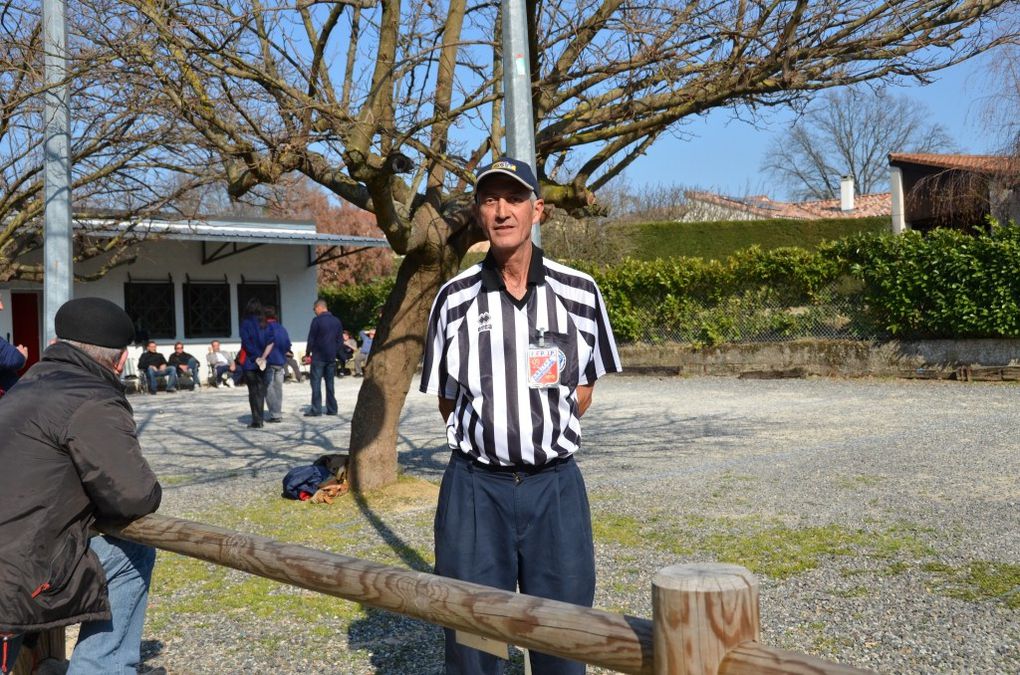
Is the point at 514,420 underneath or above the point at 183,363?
underneath

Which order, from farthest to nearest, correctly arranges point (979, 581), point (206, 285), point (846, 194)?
point (846, 194)
point (206, 285)
point (979, 581)

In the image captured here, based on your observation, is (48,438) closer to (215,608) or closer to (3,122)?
(215,608)

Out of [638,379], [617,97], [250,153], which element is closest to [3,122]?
[250,153]

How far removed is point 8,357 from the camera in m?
8.18

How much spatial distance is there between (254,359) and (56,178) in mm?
7234

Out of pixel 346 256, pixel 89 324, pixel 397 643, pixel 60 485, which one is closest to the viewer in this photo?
pixel 60 485

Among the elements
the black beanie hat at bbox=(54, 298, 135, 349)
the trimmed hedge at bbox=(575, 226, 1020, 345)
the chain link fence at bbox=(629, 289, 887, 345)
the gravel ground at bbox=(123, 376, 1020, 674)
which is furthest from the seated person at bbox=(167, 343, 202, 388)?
the black beanie hat at bbox=(54, 298, 135, 349)

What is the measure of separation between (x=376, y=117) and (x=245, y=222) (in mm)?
20168

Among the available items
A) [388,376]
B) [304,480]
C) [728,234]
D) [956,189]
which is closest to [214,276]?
[728,234]

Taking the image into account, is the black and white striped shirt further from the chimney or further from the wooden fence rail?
the chimney

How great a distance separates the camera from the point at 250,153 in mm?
7074

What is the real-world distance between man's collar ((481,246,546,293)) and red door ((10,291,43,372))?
24.5 metres

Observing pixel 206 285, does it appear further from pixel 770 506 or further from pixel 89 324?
pixel 89 324

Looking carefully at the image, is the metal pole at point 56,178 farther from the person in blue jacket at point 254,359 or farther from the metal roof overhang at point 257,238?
the metal roof overhang at point 257,238
